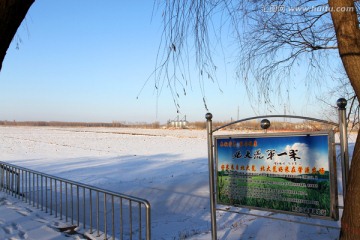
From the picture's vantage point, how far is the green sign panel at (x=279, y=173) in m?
3.60

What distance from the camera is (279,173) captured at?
3949 millimetres

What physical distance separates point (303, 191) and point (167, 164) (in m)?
14.6

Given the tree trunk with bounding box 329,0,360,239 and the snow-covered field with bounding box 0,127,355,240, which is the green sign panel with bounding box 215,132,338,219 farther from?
the tree trunk with bounding box 329,0,360,239

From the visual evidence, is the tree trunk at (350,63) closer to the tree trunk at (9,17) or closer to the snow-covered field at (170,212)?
the snow-covered field at (170,212)

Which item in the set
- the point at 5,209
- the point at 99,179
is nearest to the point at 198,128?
the point at 99,179

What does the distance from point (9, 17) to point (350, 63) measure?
2.68 m

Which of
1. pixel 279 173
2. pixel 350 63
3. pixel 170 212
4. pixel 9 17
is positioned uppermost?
pixel 9 17

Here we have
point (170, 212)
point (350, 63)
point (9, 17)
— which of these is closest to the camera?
point (9, 17)

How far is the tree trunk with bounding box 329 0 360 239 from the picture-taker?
113 inches

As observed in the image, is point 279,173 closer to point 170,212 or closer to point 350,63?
point 350,63

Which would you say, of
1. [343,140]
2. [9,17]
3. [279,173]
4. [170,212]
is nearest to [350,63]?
[343,140]

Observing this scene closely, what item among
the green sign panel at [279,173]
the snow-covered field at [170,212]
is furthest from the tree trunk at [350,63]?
the snow-covered field at [170,212]

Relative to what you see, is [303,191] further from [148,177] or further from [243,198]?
[148,177]

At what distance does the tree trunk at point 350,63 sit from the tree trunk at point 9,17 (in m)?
2.49
